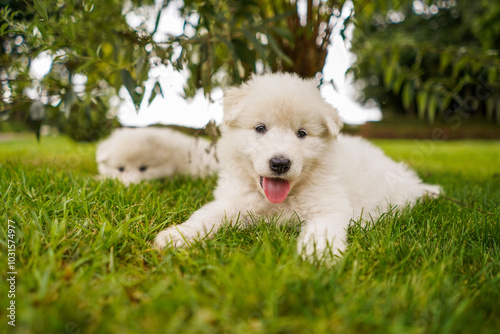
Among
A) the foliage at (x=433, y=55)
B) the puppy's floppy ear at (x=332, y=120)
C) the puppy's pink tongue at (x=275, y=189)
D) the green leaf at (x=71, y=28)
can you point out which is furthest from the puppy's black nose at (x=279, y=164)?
the foliage at (x=433, y=55)

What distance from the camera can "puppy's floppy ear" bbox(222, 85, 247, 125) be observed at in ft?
6.89

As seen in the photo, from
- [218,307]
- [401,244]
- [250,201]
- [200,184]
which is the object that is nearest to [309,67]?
[200,184]

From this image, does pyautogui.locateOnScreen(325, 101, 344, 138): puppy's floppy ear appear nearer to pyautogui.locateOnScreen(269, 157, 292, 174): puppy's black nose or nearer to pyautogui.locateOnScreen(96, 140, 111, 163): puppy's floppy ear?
pyautogui.locateOnScreen(269, 157, 292, 174): puppy's black nose

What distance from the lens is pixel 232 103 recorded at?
218 cm

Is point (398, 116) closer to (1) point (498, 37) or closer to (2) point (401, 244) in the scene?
(1) point (498, 37)

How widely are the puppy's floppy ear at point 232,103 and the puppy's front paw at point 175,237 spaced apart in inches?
28.3

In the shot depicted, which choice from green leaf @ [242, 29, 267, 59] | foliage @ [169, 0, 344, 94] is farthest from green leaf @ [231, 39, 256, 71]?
green leaf @ [242, 29, 267, 59]

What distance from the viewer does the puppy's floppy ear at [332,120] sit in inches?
81.1

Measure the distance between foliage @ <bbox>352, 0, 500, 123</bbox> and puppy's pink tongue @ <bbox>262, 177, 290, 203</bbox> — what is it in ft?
6.66

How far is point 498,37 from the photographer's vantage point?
605 inches

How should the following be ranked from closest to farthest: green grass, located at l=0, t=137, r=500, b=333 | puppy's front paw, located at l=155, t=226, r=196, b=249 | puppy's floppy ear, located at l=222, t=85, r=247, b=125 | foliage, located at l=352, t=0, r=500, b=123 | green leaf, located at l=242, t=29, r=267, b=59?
green grass, located at l=0, t=137, r=500, b=333 < puppy's front paw, located at l=155, t=226, r=196, b=249 < puppy's floppy ear, located at l=222, t=85, r=247, b=125 < green leaf, located at l=242, t=29, r=267, b=59 < foliage, located at l=352, t=0, r=500, b=123

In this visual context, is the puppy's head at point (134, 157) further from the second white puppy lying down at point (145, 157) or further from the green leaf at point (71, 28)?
the green leaf at point (71, 28)

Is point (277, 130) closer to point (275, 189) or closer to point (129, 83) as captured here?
point (275, 189)

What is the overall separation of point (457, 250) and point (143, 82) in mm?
2345
